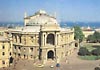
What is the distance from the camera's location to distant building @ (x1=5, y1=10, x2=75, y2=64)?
87.8 m

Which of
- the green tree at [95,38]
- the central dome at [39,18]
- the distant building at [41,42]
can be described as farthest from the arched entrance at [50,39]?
the green tree at [95,38]

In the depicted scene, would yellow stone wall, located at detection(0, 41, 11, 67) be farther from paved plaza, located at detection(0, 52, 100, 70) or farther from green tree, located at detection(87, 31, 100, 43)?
green tree, located at detection(87, 31, 100, 43)

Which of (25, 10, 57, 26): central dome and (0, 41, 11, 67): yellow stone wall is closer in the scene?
(0, 41, 11, 67): yellow stone wall

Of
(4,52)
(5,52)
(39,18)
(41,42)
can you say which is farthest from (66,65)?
(39,18)

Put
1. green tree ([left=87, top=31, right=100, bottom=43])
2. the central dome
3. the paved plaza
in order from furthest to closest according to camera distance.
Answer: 1. green tree ([left=87, top=31, right=100, bottom=43])
2. the central dome
3. the paved plaza

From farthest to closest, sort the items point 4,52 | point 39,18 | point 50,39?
point 39,18
point 50,39
point 4,52

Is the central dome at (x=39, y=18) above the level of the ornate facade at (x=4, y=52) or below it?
above

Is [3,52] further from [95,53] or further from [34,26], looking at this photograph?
[95,53]

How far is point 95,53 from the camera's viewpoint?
97688mm

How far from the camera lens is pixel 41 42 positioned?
290 ft

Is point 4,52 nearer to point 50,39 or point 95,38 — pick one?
point 50,39

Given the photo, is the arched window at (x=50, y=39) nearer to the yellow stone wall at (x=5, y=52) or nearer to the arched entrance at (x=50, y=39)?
the arched entrance at (x=50, y=39)

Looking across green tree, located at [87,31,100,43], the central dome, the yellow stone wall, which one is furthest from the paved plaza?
green tree, located at [87,31,100,43]

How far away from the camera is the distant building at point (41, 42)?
288 feet
